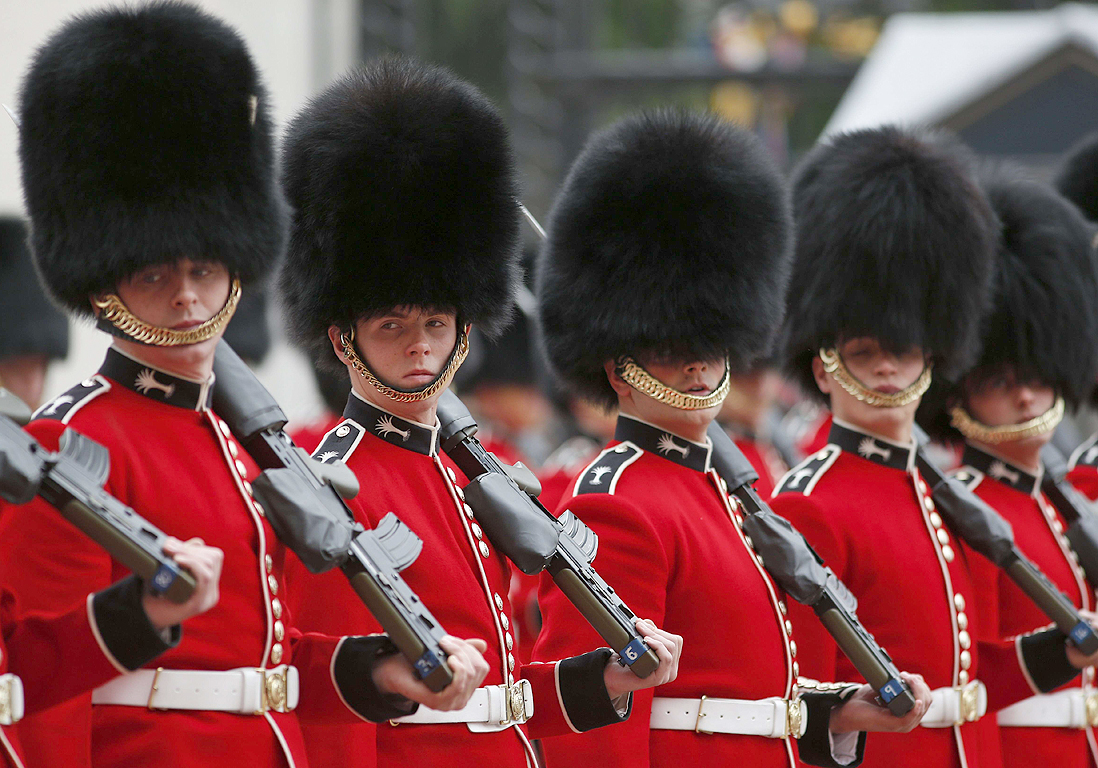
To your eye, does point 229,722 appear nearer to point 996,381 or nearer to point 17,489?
point 17,489

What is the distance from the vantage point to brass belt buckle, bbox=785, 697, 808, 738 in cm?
343

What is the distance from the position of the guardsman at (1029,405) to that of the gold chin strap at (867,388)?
0.56 meters

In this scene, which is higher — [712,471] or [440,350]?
[440,350]

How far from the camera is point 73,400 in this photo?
2.68 metres

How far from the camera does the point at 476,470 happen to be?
3299 mm

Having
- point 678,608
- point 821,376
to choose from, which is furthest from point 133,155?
point 821,376

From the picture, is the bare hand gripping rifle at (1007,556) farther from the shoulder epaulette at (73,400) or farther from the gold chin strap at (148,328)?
the shoulder epaulette at (73,400)

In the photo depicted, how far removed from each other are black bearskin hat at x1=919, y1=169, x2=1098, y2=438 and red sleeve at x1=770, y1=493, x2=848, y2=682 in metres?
1.02

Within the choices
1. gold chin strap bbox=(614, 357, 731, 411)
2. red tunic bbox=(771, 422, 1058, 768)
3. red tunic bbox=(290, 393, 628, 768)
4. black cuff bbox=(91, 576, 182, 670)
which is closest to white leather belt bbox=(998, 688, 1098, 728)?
red tunic bbox=(771, 422, 1058, 768)

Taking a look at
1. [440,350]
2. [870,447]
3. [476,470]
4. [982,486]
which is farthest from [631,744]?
[982,486]

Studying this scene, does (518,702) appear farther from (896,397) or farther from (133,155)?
(896,397)

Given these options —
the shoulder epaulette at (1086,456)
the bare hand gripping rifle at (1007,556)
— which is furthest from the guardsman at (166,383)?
the shoulder epaulette at (1086,456)

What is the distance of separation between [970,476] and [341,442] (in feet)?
7.50

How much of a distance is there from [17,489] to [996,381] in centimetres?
332
